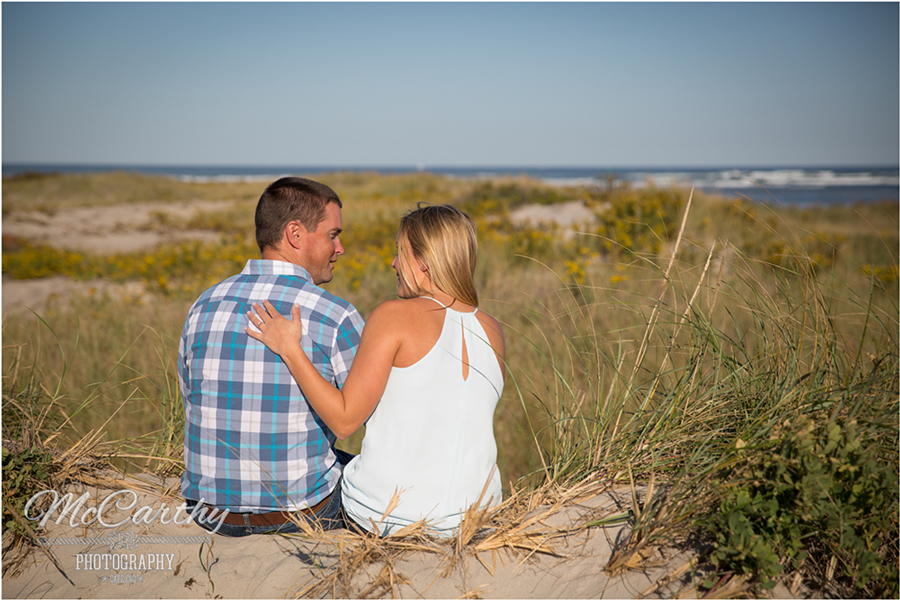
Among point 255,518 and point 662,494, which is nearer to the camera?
point 662,494

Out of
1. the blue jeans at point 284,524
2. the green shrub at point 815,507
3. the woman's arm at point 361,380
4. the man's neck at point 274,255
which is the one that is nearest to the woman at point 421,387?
the woman's arm at point 361,380

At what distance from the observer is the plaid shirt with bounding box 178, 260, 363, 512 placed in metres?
2.00

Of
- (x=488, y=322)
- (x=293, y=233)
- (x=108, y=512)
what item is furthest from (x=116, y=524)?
(x=488, y=322)

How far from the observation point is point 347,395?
5.88ft

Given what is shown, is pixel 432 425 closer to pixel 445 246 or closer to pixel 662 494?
pixel 445 246

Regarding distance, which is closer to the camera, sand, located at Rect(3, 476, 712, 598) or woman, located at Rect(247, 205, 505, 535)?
sand, located at Rect(3, 476, 712, 598)

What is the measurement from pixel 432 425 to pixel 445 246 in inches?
26.2

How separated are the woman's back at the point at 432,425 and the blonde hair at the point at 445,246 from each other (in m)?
0.09

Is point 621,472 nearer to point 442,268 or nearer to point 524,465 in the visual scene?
point 442,268

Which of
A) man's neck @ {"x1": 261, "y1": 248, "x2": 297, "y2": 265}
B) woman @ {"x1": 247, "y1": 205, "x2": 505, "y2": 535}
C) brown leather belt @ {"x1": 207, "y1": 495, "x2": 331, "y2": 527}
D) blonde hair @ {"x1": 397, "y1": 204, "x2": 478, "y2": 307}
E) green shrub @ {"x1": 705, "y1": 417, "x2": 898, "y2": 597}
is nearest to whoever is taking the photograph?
green shrub @ {"x1": 705, "y1": 417, "x2": 898, "y2": 597}

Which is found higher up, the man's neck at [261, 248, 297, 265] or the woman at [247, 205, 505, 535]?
the man's neck at [261, 248, 297, 265]

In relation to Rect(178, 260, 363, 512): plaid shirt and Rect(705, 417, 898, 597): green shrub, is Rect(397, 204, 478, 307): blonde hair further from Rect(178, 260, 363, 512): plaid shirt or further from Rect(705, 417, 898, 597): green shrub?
Rect(705, 417, 898, 597): green shrub

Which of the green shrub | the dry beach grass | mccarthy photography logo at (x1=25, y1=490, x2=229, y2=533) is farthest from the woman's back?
the green shrub

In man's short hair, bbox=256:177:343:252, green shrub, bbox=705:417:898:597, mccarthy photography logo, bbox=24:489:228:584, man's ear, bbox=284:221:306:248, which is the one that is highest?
man's short hair, bbox=256:177:343:252
